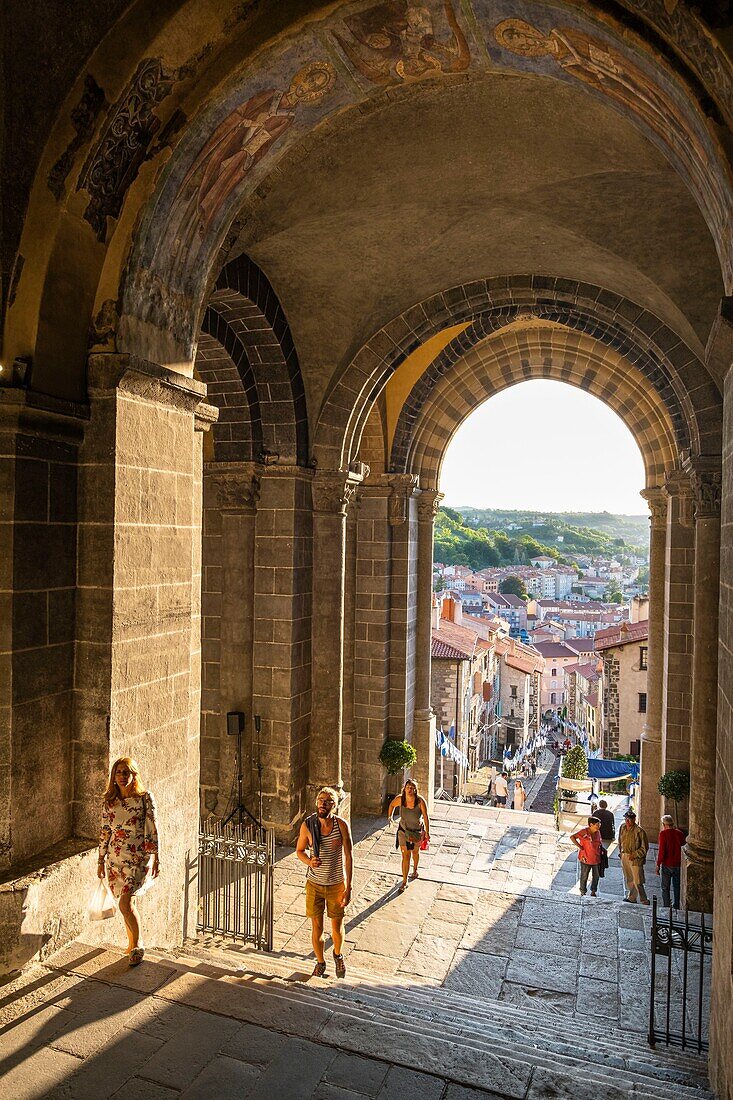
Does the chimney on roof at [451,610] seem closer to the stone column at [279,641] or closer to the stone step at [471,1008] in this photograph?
the stone column at [279,641]

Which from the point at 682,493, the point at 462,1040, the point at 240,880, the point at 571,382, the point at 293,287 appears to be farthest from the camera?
the point at 571,382

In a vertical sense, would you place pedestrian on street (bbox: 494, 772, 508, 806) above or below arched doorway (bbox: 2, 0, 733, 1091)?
below

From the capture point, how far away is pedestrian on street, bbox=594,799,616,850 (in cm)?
1154

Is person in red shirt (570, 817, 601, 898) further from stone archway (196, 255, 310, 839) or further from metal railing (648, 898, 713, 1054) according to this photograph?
stone archway (196, 255, 310, 839)

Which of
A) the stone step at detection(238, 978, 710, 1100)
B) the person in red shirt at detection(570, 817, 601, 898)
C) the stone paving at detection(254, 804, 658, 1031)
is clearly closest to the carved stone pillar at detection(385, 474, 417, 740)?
the stone paving at detection(254, 804, 658, 1031)

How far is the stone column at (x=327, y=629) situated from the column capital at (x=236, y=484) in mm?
928

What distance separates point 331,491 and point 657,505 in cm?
684

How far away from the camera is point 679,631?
1146 cm

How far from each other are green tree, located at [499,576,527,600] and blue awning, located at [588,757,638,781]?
85.5 m

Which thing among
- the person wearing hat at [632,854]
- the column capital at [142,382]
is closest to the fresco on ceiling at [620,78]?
the column capital at [142,382]

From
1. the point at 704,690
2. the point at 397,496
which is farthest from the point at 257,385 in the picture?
the point at 704,690

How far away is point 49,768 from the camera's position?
16.3 ft

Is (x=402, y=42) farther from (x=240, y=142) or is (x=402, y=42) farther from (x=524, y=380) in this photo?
(x=524, y=380)

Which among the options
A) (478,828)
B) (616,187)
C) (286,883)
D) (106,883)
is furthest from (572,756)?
(106,883)
